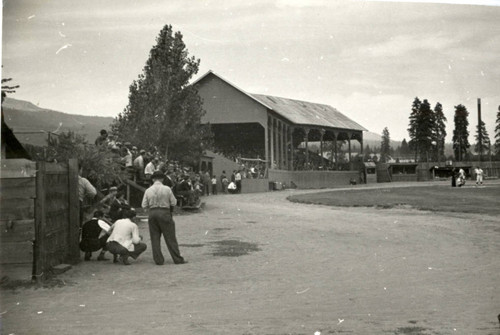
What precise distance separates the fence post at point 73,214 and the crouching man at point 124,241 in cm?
49

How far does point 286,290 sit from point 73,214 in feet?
12.0

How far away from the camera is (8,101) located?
271 inches

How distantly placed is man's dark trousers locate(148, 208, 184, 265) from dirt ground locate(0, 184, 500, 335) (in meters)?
0.19

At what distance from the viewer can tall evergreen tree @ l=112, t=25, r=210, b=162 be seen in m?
15.5

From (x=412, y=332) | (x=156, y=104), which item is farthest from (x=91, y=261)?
(x=156, y=104)

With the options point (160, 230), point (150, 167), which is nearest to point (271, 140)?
point (150, 167)

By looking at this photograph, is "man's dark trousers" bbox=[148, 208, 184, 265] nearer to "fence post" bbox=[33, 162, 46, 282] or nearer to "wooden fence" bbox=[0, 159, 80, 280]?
"wooden fence" bbox=[0, 159, 80, 280]

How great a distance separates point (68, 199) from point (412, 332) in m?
5.55

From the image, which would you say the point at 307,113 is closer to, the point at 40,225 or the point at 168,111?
the point at 168,111

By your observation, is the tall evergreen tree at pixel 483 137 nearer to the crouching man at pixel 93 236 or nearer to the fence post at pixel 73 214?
the crouching man at pixel 93 236

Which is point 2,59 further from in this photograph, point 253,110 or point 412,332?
point 253,110

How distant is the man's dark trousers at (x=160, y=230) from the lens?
29.5ft

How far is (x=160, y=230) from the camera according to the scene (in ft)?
29.9

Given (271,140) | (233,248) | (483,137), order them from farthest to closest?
1. (271,140)
2. (233,248)
3. (483,137)
